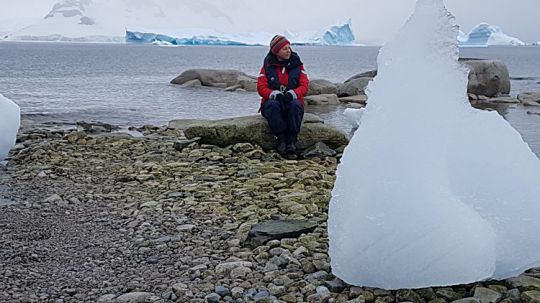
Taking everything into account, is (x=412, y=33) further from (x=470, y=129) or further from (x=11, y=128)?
(x=11, y=128)

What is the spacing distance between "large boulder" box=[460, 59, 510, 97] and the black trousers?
15.8 metres

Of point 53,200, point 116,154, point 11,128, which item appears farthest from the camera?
point 116,154

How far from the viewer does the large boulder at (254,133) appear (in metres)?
9.23

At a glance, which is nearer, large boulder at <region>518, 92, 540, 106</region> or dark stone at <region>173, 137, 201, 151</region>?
dark stone at <region>173, 137, 201, 151</region>

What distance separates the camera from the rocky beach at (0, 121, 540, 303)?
4180mm

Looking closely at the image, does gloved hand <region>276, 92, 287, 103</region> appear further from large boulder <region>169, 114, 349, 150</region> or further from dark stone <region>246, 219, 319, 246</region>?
dark stone <region>246, 219, 319, 246</region>

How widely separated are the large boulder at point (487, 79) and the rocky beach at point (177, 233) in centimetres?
1619

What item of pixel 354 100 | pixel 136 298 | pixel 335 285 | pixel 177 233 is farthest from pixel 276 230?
pixel 354 100

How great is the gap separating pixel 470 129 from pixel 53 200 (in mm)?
4201

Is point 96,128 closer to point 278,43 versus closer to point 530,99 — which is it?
point 278,43

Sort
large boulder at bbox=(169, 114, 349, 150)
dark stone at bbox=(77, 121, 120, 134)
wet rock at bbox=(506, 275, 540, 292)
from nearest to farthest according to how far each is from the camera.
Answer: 1. wet rock at bbox=(506, 275, 540, 292)
2. large boulder at bbox=(169, 114, 349, 150)
3. dark stone at bbox=(77, 121, 120, 134)

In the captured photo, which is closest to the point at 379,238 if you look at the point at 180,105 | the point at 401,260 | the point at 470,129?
the point at 401,260

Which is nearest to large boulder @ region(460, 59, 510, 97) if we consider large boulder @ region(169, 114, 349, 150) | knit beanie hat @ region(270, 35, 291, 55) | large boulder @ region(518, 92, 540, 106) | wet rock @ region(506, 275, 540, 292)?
large boulder @ region(518, 92, 540, 106)

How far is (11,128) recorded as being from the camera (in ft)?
28.0
